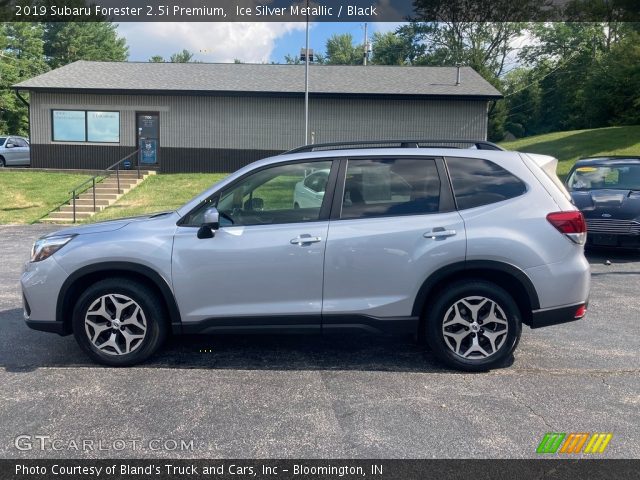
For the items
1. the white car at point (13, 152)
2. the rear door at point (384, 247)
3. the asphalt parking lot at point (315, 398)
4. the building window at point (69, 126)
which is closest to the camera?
the asphalt parking lot at point (315, 398)

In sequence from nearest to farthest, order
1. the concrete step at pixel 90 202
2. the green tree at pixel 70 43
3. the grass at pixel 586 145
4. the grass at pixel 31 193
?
the grass at pixel 31 193 → the concrete step at pixel 90 202 → the grass at pixel 586 145 → the green tree at pixel 70 43

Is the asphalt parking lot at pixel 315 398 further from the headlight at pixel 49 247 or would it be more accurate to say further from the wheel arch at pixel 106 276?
the headlight at pixel 49 247

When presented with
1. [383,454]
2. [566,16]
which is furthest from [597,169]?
[566,16]

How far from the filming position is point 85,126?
79.3 ft

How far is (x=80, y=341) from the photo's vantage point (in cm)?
491

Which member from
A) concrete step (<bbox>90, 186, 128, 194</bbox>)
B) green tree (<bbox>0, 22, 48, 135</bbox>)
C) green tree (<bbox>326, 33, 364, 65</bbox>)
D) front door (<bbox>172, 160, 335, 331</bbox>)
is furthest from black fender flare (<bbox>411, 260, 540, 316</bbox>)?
green tree (<bbox>326, 33, 364, 65</bbox>)

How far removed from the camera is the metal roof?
23.3 metres

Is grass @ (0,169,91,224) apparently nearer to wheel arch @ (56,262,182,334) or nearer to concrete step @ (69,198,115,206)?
concrete step @ (69,198,115,206)

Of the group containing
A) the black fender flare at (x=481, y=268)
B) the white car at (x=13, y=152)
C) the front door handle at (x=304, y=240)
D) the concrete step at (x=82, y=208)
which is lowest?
the concrete step at (x=82, y=208)

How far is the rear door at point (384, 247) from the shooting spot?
186 inches

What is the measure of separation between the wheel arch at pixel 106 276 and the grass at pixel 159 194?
11906mm

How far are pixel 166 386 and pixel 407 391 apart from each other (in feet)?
6.04

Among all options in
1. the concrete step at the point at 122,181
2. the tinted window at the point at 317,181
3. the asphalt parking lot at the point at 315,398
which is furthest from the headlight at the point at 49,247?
the concrete step at the point at 122,181

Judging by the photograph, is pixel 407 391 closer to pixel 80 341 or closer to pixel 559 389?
pixel 559 389
